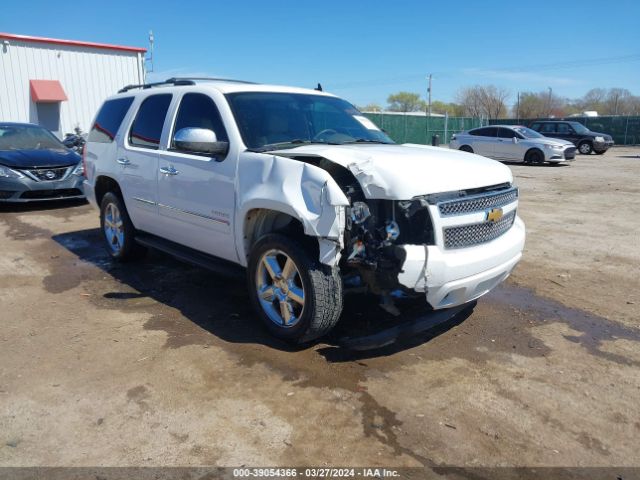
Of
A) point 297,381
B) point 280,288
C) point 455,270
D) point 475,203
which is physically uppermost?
point 475,203

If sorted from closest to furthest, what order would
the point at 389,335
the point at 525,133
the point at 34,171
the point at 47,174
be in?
1. the point at 389,335
2. the point at 34,171
3. the point at 47,174
4. the point at 525,133

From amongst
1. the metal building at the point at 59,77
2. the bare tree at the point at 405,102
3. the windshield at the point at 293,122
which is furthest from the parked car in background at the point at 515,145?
the bare tree at the point at 405,102

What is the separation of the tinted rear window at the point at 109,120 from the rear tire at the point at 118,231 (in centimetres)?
70

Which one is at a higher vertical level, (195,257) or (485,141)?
(485,141)

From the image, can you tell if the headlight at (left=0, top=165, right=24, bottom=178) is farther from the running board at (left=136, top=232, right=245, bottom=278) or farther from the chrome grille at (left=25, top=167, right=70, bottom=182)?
the running board at (left=136, top=232, right=245, bottom=278)

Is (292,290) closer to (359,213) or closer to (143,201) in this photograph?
(359,213)

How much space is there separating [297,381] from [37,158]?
844 cm

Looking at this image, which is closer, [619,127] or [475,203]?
[475,203]

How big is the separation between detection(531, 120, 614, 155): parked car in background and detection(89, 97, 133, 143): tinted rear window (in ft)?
78.1

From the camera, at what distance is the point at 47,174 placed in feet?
31.8

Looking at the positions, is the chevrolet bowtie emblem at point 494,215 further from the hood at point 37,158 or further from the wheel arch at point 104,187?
the hood at point 37,158

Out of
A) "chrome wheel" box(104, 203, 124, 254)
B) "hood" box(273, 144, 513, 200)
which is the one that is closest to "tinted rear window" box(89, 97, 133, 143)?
"chrome wheel" box(104, 203, 124, 254)

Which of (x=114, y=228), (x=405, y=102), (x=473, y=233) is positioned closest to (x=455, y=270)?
(x=473, y=233)

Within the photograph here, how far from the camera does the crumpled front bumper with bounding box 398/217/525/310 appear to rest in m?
3.34
